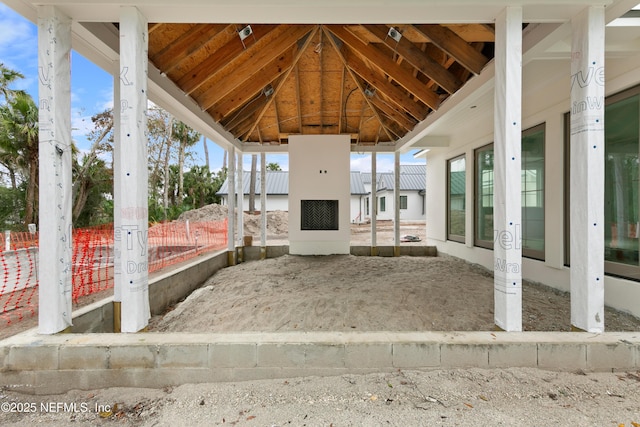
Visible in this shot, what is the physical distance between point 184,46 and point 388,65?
3.07 meters

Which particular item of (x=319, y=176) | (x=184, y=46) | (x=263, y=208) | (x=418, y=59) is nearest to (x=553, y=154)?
(x=418, y=59)

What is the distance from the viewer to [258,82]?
19.0ft

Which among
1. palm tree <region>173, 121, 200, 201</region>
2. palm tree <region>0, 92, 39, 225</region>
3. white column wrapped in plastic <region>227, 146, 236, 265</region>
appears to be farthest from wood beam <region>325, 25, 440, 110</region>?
palm tree <region>173, 121, 200, 201</region>

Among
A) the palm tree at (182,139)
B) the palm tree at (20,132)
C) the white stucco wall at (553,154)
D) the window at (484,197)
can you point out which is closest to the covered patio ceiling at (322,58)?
the white stucco wall at (553,154)

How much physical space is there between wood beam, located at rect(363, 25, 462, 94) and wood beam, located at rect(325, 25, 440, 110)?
1.60 ft

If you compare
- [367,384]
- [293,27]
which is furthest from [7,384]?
[293,27]

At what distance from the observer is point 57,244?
259 cm

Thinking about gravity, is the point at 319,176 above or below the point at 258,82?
below

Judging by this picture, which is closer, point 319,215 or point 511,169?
point 511,169

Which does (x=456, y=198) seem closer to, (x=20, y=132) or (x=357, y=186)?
(x=20, y=132)

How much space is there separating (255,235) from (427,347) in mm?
14834

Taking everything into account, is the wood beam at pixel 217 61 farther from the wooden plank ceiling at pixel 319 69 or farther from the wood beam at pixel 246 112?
the wood beam at pixel 246 112

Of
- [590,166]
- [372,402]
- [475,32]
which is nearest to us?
[372,402]

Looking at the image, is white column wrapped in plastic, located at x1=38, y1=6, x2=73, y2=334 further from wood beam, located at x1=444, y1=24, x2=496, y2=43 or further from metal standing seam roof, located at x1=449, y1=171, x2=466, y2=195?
metal standing seam roof, located at x1=449, y1=171, x2=466, y2=195
